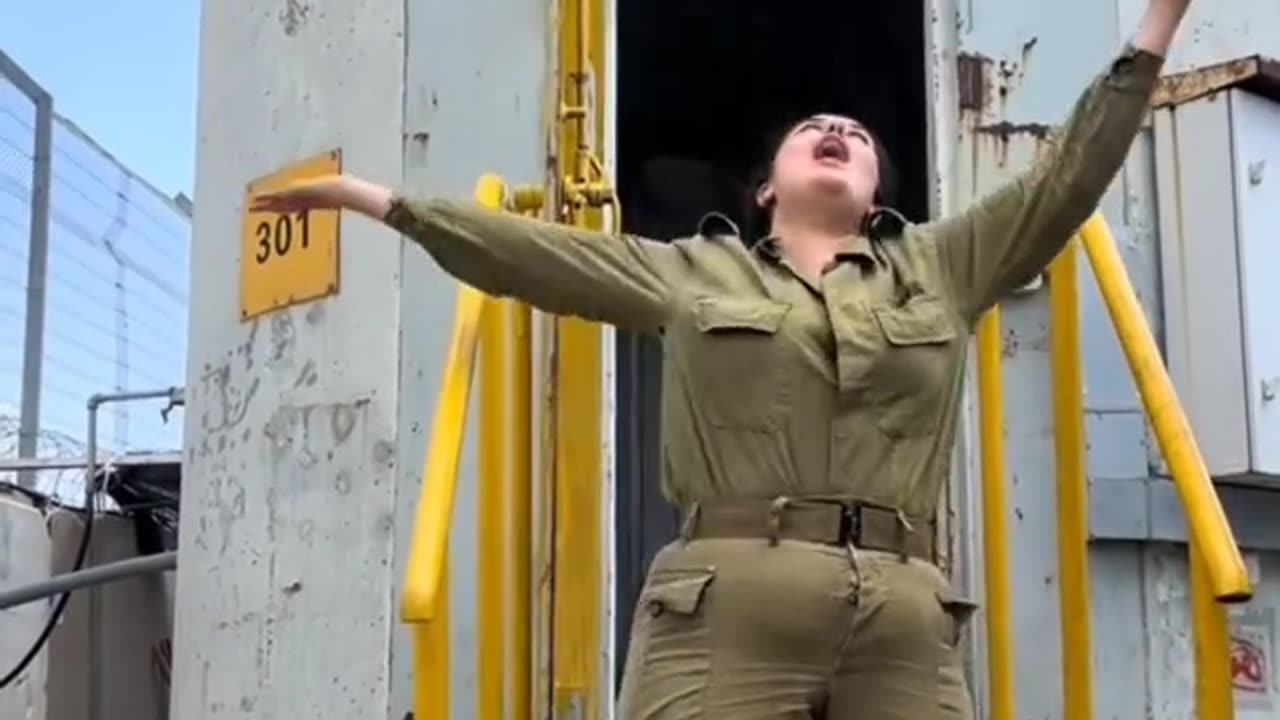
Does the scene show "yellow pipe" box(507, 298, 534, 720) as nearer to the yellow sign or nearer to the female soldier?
the yellow sign

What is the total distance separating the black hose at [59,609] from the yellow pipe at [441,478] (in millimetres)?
2608

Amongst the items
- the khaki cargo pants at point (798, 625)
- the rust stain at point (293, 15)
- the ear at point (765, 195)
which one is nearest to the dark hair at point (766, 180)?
the ear at point (765, 195)

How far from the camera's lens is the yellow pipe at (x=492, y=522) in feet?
9.62

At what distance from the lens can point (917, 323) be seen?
7.71ft

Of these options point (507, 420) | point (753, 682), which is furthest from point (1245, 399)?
point (753, 682)

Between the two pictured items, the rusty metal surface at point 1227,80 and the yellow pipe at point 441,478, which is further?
the rusty metal surface at point 1227,80

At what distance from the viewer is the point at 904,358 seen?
231 centimetres

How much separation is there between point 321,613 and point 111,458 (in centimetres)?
253

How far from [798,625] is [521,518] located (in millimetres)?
976

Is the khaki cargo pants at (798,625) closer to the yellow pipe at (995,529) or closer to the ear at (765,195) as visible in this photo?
the ear at (765,195)

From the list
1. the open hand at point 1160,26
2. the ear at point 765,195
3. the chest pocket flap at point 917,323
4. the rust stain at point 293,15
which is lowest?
the chest pocket flap at point 917,323

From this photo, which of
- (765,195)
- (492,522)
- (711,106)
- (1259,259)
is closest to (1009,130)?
(1259,259)

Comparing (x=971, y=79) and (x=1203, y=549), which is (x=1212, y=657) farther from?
(x=971, y=79)

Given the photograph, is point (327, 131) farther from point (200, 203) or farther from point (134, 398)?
point (134, 398)
